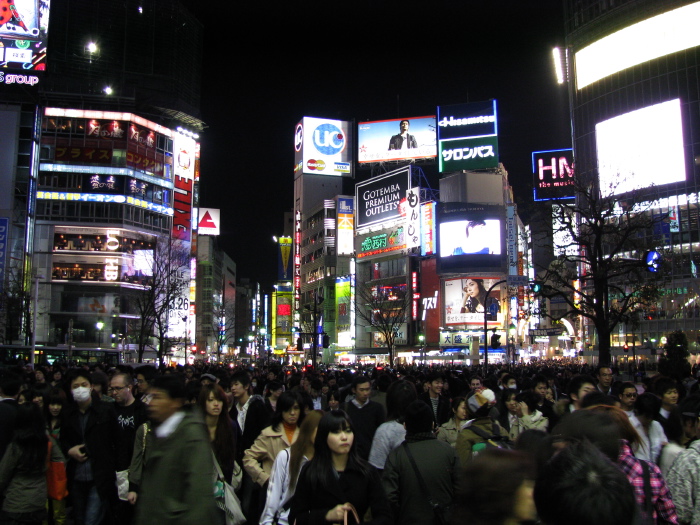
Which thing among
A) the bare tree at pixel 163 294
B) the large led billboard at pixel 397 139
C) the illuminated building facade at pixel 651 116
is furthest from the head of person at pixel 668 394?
the large led billboard at pixel 397 139

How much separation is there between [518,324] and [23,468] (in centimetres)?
8012

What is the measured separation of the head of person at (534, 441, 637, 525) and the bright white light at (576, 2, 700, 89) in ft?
263

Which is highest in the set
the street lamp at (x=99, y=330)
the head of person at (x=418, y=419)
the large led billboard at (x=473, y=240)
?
the large led billboard at (x=473, y=240)

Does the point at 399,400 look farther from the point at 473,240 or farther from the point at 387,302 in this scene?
the point at 473,240

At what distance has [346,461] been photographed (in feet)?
15.5

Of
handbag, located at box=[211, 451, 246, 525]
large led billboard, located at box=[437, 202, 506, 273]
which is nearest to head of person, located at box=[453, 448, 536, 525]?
handbag, located at box=[211, 451, 246, 525]

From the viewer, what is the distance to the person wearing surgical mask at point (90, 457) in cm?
735

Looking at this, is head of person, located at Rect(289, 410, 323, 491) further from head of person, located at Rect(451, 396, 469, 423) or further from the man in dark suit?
the man in dark suit

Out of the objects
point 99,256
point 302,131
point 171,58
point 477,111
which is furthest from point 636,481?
point 302,131

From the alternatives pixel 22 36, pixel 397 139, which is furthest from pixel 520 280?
pixel 397 139

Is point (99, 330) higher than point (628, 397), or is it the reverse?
point (99, 330)

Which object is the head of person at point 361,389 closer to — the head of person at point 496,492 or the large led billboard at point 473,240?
the head of person at point 496,492

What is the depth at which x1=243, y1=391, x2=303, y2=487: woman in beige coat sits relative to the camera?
639cm

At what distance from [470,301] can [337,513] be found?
233ft
